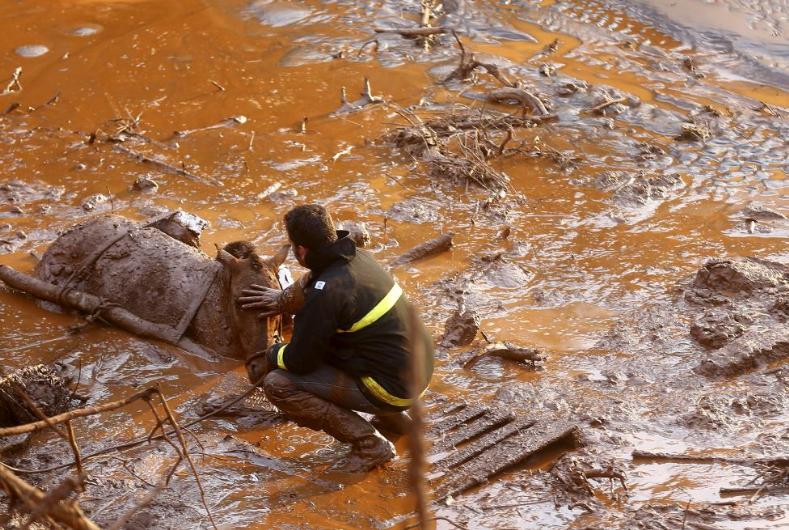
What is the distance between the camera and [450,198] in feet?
28.3

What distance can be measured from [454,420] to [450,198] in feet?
11.4

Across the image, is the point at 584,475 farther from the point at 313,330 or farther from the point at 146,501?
the point at 146,501

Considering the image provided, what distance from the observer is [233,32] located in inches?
477

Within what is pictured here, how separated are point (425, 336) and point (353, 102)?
18.9 feet

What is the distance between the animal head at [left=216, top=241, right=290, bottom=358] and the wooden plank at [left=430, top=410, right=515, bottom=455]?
130 centimetres

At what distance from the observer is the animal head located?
5.96 metres

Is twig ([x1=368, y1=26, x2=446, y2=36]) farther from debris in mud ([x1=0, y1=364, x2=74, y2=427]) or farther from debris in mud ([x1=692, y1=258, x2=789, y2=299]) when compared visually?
debris in mud ([x1=0, y1=364, x2=74, y2=427])

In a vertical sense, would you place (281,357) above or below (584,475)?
above

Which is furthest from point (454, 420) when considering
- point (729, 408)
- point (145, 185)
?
point (145, 185)

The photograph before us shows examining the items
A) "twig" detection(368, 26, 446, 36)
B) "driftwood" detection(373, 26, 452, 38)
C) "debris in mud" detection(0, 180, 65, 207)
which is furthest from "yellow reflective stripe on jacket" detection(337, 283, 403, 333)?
"driftwood" detection(373, 26, 452, 38)

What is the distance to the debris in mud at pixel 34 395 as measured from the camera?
17.5 ft

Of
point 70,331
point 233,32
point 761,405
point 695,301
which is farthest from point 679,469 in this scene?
point 233,32

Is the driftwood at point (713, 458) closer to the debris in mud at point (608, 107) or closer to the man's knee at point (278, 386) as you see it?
the man's knee at point (278, 386)

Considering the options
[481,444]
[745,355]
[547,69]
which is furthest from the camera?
[547,69]
